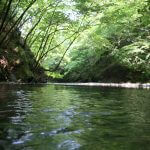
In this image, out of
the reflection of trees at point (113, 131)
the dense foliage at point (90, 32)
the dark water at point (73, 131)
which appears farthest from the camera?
the dense foliage at point (90, 32)

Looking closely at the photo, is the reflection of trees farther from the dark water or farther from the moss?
the moss

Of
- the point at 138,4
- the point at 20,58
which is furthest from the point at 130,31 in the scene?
the point at 20,58

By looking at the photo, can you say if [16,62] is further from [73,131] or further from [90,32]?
[73,131]

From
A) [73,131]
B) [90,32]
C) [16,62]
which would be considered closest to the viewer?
[73,131]

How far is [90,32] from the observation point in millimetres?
30297

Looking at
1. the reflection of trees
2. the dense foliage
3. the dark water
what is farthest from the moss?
the reflection of trees

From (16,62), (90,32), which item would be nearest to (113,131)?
A: (16,62)

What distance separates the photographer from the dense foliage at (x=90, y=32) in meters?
24.7

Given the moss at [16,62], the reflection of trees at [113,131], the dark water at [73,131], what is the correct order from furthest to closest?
the moss at [16,62] → the reflection of trees at [113,131] → the dark water at [73,131]

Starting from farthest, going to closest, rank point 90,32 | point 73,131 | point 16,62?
point 90,32, point 16,62, point 73,131

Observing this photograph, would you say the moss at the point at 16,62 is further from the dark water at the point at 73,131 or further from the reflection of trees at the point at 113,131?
the reflection of trees at the point at 113,131

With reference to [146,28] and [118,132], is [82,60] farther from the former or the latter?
[118,132]

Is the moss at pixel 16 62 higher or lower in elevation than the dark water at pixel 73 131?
higher

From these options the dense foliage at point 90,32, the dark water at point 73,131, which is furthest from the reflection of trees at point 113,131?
the dense foliage at point 90,32
